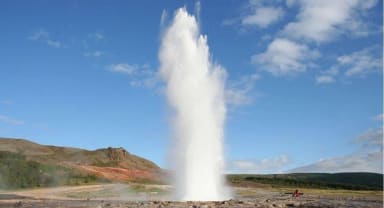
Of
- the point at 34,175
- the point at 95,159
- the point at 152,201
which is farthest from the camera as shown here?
the point at 95,159

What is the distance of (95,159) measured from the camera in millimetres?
108125

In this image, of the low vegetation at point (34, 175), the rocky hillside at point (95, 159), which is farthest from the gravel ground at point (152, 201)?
the rocky hillside at point (95, 159)

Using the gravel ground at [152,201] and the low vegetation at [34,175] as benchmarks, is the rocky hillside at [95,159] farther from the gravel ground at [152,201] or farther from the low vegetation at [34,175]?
the gravel ground at [152,201]

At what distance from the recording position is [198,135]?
39219 mm

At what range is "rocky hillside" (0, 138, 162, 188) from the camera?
3366 inches

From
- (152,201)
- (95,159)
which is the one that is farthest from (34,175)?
(95,159)

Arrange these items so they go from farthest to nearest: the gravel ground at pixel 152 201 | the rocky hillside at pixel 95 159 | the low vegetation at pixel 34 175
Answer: the rocky hillside at pixel 95 159 → the low vegetation at pixel 34 175 → the gravel ground at pixel 152 201

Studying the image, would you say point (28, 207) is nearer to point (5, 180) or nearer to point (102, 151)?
point (5, 180)

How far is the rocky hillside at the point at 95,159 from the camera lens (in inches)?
3366

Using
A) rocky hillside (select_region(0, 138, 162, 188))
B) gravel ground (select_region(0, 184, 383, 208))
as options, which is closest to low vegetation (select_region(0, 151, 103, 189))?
rocky hillside (select_region(0, 138, 162, 188))

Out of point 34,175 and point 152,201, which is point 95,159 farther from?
point 152,201

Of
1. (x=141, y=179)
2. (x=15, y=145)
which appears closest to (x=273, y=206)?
(x=141, y=179)

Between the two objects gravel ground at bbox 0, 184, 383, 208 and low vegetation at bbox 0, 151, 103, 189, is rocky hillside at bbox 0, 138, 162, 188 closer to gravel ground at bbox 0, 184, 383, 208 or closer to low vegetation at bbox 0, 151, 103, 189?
low vegetation at bbox 0, 151, 103, 189

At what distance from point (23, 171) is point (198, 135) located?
116ft
